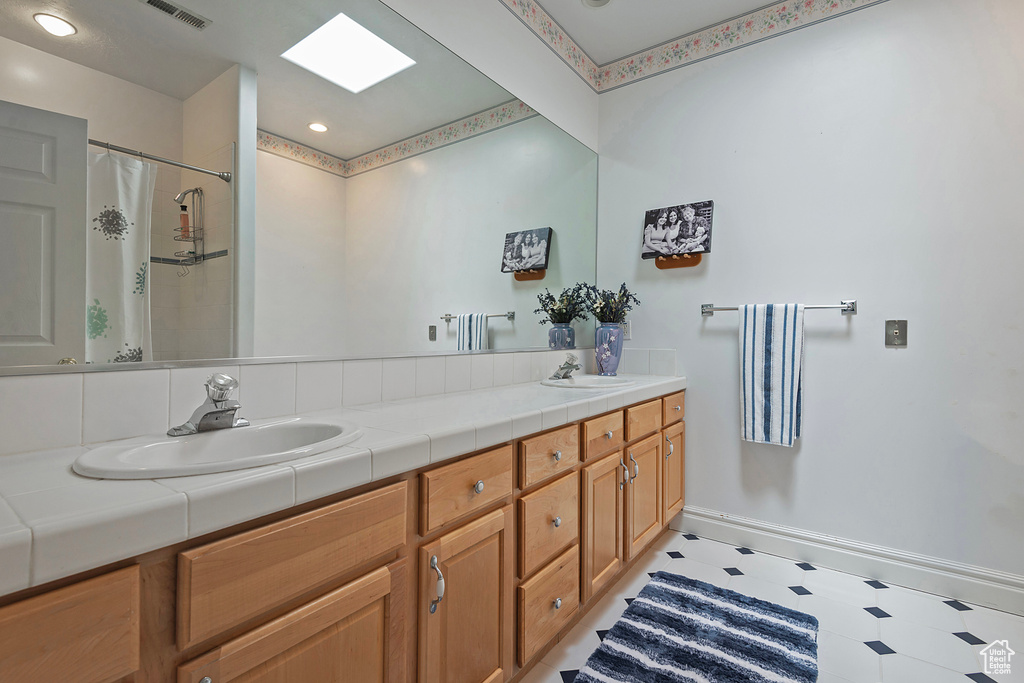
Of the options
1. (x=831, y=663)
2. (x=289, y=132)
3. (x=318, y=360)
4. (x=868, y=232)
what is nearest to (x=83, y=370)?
(x=318, y=360)

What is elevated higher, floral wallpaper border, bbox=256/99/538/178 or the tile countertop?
floral wallpaper border, bbox=256/99/538/178

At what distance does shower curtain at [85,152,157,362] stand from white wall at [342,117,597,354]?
1.56 feet

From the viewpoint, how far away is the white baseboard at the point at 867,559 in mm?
1801

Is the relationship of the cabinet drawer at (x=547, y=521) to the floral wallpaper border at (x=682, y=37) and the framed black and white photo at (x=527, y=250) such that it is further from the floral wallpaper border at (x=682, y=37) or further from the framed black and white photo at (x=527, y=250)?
the floral wallpaper border at (x=682, y=37)

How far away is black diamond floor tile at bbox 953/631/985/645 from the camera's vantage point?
159 cm

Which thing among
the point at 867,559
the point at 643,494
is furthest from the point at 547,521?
the point at 867,559

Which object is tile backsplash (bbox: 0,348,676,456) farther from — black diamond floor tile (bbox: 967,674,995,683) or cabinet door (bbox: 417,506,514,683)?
black diamond floor tile (bbox: 967,674,995,683)

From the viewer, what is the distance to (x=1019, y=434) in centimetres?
177

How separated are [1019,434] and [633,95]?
2.26m

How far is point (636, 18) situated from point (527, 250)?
1.25m

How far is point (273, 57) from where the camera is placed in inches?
48.4

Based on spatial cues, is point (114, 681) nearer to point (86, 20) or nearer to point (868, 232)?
point (86, 20)

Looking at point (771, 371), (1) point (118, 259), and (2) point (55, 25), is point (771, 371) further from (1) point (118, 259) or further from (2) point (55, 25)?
(2) point (55, 25)

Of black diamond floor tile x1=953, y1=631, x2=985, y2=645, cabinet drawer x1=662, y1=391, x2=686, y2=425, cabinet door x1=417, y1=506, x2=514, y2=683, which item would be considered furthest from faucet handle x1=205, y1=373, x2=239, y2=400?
black diamond floor tile x1=953, y1=631, x2=985, y2=645
